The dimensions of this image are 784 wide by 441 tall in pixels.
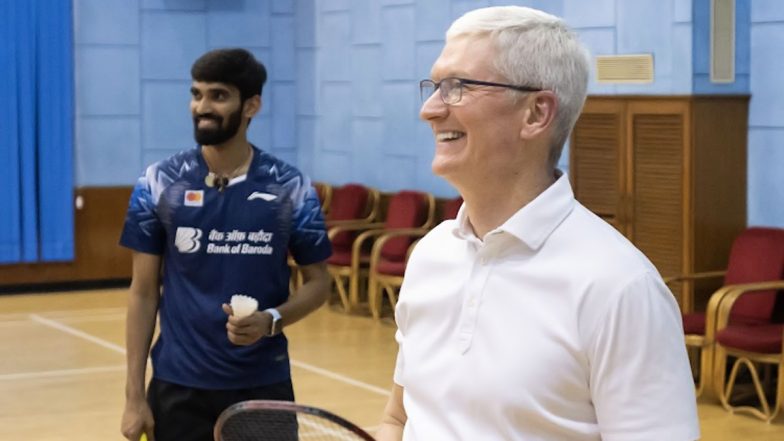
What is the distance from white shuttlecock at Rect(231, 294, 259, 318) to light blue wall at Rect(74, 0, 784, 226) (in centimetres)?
747

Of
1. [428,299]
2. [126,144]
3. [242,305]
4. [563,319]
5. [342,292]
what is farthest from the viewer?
[126,144]

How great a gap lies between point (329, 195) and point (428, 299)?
11314mm

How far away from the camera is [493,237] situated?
202cm

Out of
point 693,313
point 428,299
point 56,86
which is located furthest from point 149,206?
point 56,86

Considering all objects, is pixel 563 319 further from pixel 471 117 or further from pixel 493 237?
pixel 471 117

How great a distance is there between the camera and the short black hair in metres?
4.04

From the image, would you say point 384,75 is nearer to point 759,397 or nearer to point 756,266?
point 756,266

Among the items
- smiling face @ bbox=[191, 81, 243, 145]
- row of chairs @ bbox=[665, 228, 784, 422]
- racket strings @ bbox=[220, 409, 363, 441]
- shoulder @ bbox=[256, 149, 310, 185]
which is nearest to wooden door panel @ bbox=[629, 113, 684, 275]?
row of chairs @ bbox=[665, 228, 784, 422]

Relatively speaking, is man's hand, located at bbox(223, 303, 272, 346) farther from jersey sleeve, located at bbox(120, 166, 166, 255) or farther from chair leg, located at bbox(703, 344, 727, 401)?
chair leg, located at bbox(703, 344, 727, 401)

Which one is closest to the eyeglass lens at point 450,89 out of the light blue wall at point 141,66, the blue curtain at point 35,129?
the blue curtain at point 35,129

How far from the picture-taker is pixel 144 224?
13.2 ft

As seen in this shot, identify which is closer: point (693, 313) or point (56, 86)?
point (693, 313)

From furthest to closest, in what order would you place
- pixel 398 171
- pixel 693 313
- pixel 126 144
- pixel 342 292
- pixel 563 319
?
pixel 126 144
pixel 398 171
pixel 342 292
pixel 693 313
pixel 563 319

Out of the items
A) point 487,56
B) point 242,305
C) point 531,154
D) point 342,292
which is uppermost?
point 487,56
